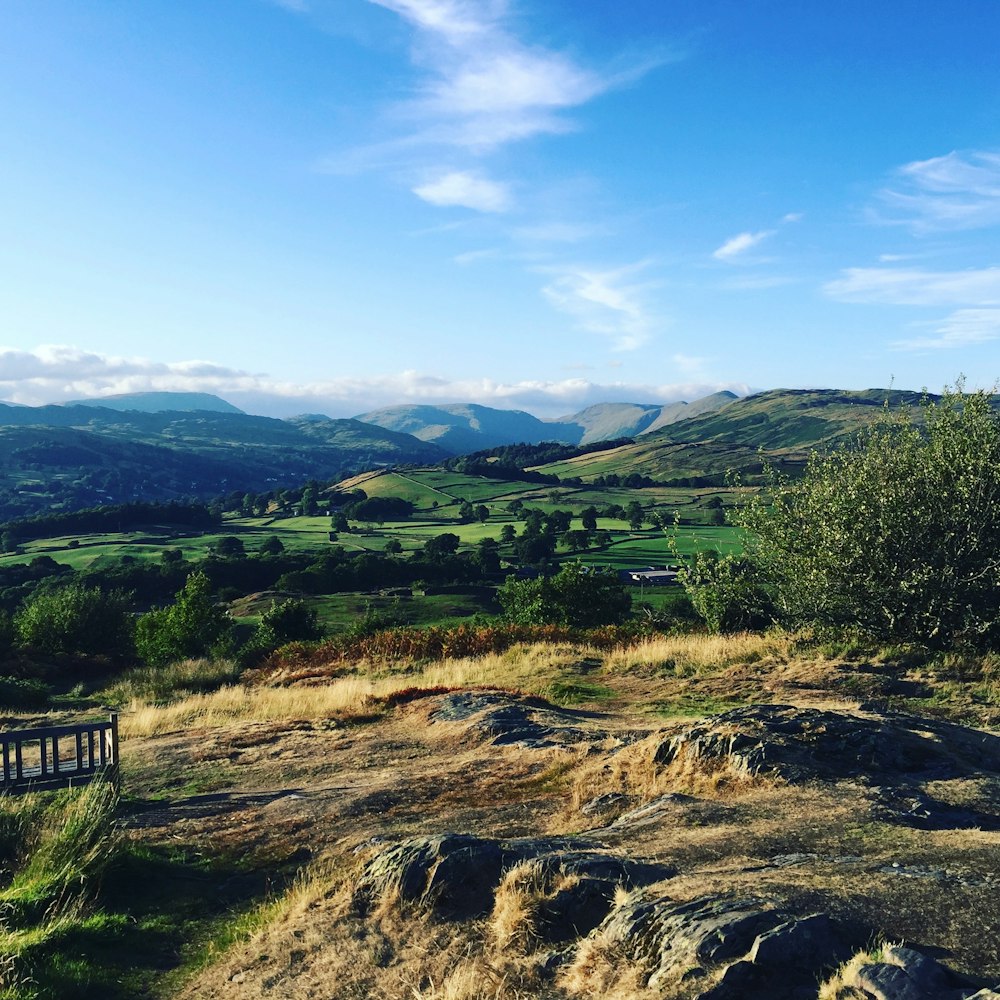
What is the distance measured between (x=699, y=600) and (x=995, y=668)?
13384 millimetres

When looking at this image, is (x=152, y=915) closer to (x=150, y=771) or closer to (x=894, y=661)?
(x=150, y=771)

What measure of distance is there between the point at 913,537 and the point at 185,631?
40429 millimetres

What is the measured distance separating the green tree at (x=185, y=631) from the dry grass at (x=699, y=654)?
28320 mm

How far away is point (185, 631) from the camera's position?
4700 centimetres

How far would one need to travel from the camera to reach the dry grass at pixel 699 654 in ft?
82.4

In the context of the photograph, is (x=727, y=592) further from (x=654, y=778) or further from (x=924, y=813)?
(x=924, y=813)

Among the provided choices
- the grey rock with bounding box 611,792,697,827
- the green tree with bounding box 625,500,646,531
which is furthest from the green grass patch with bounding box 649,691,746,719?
the green tree with bounding box 625,500,646,531

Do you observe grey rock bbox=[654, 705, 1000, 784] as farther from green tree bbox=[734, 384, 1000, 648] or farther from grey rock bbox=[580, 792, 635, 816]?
green tree bbox=[734, 384, 1000, 648]

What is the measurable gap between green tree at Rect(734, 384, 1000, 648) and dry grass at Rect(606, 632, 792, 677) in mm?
Answer: 1592

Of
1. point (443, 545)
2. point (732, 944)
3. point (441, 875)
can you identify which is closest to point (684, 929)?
point (732, 944)

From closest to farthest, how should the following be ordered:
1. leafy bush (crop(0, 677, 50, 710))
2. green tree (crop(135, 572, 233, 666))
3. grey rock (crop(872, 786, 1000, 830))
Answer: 1. grey rock (crop(872, 786, 1000, 830))
2. leafy bush (crop(0, 677, 50, 710))
3. green tree (crop(135, 572, 233, 666))

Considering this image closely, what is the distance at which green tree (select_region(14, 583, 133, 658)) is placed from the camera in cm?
4844

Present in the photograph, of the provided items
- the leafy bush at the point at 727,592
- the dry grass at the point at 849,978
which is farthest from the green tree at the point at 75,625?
the dry grass at the point at 849,978

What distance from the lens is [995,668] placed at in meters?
20.2
